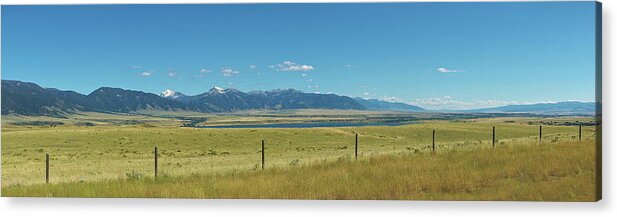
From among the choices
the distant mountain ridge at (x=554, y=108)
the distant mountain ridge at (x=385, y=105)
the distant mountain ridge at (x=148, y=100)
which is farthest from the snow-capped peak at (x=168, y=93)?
the distant mountain ridge at (x=554, y=108)

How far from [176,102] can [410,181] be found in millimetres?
3441

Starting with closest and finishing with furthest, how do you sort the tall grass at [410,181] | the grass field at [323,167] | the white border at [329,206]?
the white border at [329,206]
the tall grass at [410,181]
the grass field at [323,167]

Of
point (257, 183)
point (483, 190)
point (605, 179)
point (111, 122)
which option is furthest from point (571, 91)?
point (111, 122)

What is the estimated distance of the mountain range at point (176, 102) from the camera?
8.69m

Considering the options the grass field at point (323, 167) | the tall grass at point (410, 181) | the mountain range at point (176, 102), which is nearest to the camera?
the tall grass at point (410, 181)

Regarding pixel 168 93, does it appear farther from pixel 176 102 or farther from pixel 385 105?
pixel 385 105

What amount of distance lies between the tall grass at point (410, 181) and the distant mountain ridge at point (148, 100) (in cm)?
94

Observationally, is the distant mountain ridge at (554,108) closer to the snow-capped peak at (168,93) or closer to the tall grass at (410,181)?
the tall grass at (410,181)

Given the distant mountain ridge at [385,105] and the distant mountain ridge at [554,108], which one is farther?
the distant mountain ridge at [385,105]

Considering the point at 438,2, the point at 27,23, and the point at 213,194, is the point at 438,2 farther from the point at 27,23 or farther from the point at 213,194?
the point at 27,23

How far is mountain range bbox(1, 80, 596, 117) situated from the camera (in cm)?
869

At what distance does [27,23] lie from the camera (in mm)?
8750

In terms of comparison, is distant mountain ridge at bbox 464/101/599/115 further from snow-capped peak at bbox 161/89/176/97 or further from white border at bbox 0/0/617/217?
snow-capped peak at bbox 161/89/176/97

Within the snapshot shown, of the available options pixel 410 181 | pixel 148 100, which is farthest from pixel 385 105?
pixel 148 100
